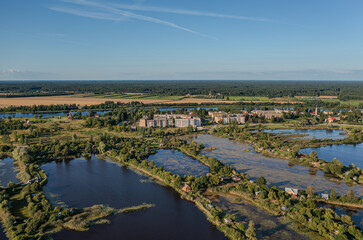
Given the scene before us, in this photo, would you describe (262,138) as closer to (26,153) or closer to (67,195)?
(67,195)

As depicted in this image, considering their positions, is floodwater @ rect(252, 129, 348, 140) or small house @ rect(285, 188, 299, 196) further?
floodwater @ rect(252, 129, 348, 140)

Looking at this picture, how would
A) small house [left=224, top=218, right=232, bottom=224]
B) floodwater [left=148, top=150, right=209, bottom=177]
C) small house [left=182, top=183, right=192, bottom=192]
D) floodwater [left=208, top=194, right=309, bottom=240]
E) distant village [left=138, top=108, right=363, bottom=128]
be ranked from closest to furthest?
floodwater [left=208, top=194, right=309, bottom=240] < small house [left=224, top=218, right=232, bottom=224] < small house [left=182, top=183, right=192, bottom=192] < floodwater [left=148, top=150, right=209, bottom=177] < distant village [left=138, top=108, right=363, bottom=128]

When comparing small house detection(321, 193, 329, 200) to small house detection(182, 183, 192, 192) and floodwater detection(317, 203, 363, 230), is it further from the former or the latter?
small house detection(182, 183, 192, 192)

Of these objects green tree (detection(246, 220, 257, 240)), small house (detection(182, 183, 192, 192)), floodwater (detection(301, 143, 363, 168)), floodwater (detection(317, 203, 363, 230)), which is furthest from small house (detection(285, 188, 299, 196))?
floodwater (detection(301, 143, 363, 168))

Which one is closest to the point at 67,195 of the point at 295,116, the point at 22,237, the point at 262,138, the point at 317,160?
the point at 22,237

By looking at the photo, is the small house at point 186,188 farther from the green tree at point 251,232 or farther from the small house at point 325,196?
the small house at point 325,196

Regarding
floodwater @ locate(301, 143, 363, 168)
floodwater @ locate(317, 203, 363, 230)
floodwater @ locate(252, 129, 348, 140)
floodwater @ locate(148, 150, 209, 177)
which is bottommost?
floodwater @ locate(317, 203, 363, 230)

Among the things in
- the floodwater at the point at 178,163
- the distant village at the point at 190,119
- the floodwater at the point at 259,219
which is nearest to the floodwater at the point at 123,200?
the floodwater at the point at 259,219
